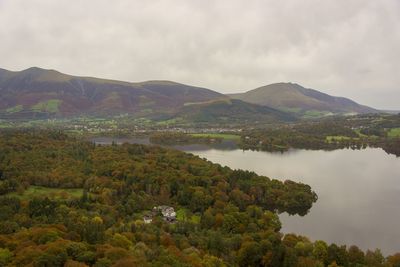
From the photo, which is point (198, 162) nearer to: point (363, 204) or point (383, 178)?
point (363, 204)

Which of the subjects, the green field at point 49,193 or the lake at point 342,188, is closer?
the lake at point 342,188

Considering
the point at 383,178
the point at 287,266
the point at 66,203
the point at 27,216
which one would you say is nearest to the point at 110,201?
the point at 66,203

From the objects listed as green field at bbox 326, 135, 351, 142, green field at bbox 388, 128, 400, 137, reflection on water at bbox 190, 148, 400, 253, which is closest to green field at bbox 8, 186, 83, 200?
reflection on water at bbox 190, 148, 400, 253

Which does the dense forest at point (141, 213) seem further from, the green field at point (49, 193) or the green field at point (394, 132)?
the green field at point (394, 132)

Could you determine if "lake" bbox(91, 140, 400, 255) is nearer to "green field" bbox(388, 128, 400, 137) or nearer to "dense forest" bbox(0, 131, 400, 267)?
"dense forest" bbox(0, 131, 400, 267)

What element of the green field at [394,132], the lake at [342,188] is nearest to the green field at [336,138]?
the lake at [342,188]

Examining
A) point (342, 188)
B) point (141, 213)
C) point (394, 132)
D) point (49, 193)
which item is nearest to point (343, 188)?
point (342, 188)
